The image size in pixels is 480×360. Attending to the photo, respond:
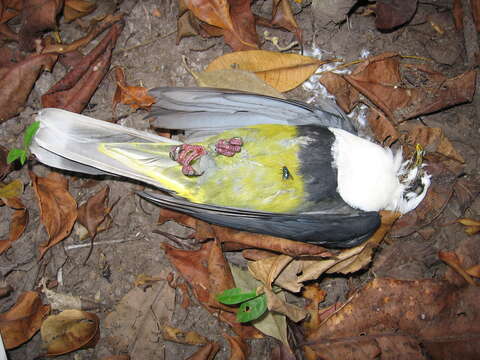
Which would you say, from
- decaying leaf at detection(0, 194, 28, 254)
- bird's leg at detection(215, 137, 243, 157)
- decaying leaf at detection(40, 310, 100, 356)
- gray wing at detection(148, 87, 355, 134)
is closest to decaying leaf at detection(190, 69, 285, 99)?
gray wing at detection(148, 87, 355, 134)

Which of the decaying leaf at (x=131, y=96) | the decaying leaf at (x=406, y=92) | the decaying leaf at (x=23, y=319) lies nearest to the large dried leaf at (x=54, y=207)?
the decaying leaf at (x=23, y=319)

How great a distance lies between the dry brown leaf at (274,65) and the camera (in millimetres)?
3535

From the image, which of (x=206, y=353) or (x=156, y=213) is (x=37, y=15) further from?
(x=206, y=353)

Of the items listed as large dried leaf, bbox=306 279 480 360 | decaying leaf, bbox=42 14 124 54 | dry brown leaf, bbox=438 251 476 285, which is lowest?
large dried leaf, bbox=306 279 480 360

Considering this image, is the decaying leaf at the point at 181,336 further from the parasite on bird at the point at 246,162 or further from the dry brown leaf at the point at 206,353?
the parasite on bird at the point at 246,162

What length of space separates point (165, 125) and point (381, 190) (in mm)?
1619

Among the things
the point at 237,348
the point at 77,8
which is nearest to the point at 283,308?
the point at 237,348

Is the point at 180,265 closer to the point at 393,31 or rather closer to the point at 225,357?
the point at 225,357

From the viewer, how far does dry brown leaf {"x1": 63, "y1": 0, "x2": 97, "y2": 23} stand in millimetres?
3656

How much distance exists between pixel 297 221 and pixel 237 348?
1150mm

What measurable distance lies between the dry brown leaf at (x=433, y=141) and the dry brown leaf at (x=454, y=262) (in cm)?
75

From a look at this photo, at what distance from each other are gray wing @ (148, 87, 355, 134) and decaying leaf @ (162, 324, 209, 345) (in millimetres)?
1551

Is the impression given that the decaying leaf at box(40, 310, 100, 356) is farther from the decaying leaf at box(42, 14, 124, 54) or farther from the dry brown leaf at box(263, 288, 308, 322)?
the decaying leaf at box(42, 14, 124, 54)

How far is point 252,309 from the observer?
124 inches
